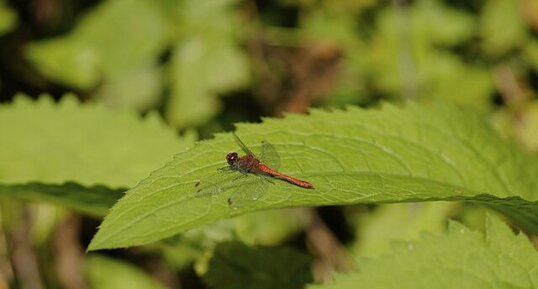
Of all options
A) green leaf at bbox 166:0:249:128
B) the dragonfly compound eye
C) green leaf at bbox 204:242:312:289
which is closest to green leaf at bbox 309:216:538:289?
the dragonfly compound eye

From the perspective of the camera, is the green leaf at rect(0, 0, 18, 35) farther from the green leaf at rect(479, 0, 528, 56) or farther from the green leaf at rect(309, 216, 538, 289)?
the green leaf at rect(309, 216, 538, 289)

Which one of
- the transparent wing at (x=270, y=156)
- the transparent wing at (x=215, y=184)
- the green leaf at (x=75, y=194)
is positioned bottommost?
the transparent wing at (x=215, y=184)

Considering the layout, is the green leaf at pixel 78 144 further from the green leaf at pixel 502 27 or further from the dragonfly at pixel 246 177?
the green leaf at pixel 502 27

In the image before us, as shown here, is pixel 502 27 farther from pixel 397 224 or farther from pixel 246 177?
pixel 246 177

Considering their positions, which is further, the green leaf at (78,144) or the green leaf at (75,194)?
the green leaf at (78,144)

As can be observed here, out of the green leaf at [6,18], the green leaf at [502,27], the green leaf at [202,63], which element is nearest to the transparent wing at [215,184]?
the green leaf at [202,63]

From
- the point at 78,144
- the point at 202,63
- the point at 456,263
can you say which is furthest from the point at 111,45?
the point at 456,263

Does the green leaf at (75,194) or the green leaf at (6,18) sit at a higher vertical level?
the green leaf at (6,18)
